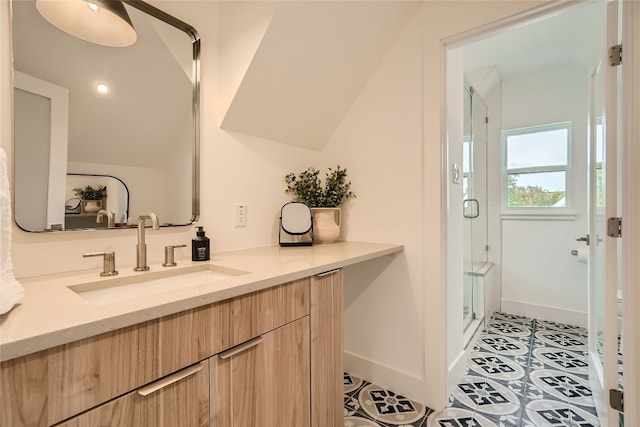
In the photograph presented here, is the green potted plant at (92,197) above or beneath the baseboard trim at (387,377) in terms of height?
above

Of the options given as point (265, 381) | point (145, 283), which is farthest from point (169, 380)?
point (145, 283)

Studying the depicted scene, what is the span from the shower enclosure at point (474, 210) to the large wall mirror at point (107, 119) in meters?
1.94

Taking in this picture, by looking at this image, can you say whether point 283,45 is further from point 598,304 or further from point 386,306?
point 598,304

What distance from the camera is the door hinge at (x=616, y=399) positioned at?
1.21 meters

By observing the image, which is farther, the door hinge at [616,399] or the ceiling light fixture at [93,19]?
the door hinge at [616,399]

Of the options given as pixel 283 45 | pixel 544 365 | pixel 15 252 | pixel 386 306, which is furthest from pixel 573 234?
pixel 15 252

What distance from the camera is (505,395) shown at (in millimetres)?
1730

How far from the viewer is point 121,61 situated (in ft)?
3.94

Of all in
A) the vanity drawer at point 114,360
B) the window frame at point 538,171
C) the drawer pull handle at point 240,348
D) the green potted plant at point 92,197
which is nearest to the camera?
the vanity drawer at point 114,360

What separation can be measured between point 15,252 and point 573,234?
385 centimetres

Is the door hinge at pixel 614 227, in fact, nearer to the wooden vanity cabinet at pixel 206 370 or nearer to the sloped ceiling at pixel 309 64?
the wooden vanity cabinet at pixel 206 370

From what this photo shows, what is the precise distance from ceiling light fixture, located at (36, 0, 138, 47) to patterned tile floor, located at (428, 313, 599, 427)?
2236mm

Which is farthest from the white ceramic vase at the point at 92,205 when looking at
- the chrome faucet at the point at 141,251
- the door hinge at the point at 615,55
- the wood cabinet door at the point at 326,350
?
the door hinge at the point at 615,55

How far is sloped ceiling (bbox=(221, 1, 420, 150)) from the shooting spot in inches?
55.4
